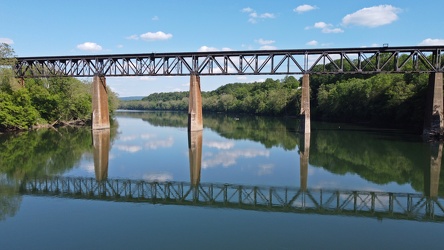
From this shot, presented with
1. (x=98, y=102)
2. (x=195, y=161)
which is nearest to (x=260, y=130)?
(x=98, y=102)

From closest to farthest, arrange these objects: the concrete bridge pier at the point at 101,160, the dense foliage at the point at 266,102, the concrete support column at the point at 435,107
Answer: the concrete bridge pier at the point at 101,160 → the concrete support column at the point at 435,107 → the dense foliage at the point at 266,102

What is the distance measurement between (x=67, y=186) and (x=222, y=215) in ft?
30.3

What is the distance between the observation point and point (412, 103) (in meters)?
49.4

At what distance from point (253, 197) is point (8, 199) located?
10.7 m

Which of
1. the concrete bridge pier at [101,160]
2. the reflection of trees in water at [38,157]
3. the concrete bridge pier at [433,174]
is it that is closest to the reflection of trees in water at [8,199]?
the reflection of trees in water at [38,157]

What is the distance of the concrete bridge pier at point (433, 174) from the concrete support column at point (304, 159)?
5.77 meters

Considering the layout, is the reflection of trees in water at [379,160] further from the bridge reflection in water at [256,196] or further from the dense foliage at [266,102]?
the dense foliage at [266,102]

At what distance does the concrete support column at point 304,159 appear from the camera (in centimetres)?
1919

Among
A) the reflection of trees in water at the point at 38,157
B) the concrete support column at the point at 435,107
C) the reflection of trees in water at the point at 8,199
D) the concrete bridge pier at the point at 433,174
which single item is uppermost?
the concrete support column at the point at 435,107

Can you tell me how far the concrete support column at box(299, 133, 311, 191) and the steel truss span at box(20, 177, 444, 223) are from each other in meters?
1.74

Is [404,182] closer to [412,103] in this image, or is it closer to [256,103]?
[412,103]

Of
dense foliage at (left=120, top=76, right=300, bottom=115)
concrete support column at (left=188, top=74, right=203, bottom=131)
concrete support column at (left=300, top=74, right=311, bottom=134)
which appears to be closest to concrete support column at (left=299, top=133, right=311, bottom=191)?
concrete support column at (left=300, top=74, right=311, bottom=134)

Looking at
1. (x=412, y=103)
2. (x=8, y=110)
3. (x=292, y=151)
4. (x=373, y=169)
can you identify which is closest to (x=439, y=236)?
(x=373, y=169)

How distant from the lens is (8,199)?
15.5 meters
